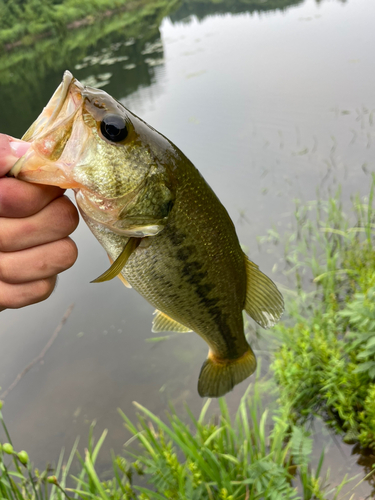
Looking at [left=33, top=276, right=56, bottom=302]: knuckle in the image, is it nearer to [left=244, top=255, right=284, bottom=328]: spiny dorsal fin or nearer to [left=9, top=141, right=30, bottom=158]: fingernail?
[left=9, top=141, right=30, bottom=158]: fingernail

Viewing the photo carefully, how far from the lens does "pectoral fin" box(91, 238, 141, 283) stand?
1.40 m

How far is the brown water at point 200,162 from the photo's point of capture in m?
4.42

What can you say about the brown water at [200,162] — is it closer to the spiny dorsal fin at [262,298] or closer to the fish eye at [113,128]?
the spiny dorsal fin at [262,298]

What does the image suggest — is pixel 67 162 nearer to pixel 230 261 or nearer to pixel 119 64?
pixel 230 261

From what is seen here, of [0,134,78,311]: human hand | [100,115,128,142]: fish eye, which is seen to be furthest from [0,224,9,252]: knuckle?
[100,115,128,142]: fish eye

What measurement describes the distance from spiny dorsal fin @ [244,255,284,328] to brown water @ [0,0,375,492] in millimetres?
1674

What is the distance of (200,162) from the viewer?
7539 millimetres

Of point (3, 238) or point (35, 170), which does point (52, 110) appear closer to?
point (35, 170)

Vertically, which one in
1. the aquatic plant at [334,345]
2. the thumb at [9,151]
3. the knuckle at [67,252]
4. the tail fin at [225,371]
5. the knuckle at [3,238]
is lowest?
the aquatic plant at [334,345]

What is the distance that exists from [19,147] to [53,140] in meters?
0.11

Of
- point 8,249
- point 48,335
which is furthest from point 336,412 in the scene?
Result: point 48,335

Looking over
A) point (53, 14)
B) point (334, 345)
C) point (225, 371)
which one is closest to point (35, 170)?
point (225, 371)

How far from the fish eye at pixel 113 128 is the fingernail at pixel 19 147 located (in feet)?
0.90

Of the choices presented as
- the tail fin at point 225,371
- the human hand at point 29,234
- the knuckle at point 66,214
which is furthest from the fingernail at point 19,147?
the tail fin at point 225,371
